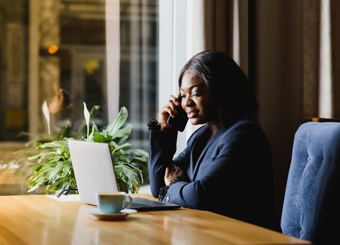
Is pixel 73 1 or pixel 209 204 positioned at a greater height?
pixel 73 1

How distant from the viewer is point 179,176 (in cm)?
280

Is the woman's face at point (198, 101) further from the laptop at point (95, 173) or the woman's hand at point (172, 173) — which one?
the laptop at point (95, 173)

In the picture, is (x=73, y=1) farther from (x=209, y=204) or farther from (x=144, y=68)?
(x=209, y=204)

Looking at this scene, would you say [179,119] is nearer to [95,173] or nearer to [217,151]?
[217,151]

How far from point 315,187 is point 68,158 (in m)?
1.39

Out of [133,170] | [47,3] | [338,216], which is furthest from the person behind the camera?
[47,3]

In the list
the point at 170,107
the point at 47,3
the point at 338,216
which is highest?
the point at 47,3

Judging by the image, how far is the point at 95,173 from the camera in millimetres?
2334

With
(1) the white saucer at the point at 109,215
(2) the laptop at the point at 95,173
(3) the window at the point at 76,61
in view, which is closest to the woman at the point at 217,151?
(2) the laptop at the point at 95,173

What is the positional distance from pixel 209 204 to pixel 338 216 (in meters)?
0.44

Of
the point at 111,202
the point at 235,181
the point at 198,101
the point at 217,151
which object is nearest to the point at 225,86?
the point at 198,101

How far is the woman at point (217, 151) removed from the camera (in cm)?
244

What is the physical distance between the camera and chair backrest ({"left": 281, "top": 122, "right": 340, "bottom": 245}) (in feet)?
7.46

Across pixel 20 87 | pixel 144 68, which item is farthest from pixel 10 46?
pixel 144 68
